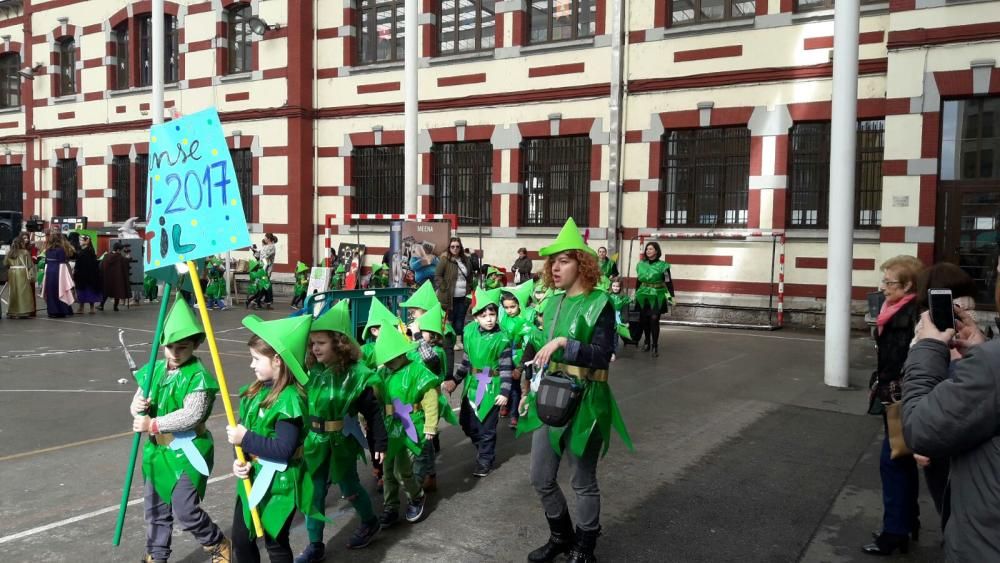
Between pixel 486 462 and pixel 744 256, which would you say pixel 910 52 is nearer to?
pixel 744 256

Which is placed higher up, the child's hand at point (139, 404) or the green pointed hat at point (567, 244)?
the green pointed hat at point (567, 244)

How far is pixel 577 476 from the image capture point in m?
4.08

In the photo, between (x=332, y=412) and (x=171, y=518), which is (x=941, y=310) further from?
(x=171, y=518)

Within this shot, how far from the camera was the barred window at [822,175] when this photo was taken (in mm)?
14562

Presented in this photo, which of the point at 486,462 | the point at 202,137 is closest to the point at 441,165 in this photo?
the point at 486,462

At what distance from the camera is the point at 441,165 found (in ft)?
63.8

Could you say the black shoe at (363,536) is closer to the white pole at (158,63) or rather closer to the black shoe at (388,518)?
the black shoe at (388,518)

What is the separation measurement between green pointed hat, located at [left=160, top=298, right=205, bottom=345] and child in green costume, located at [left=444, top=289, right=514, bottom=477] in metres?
2.19

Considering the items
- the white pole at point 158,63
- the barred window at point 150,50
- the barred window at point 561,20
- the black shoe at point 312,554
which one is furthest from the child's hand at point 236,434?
the barred window at point 150,50

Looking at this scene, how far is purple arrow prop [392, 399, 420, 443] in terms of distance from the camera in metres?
4.82

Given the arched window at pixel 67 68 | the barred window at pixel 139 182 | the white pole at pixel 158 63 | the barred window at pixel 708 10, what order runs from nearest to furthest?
1. the barred window at pixel 708 10
2. the white pole at pixel 158 63
3. the barred window at pixel 139 182
4. the arched window at pixel 67 68

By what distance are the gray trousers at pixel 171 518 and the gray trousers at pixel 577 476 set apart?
5.71 ft

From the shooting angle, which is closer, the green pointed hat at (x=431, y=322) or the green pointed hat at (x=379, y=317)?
the green pointed hat at (x=379, y=317)

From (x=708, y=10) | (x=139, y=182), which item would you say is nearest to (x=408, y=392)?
(x=708, y=10)
